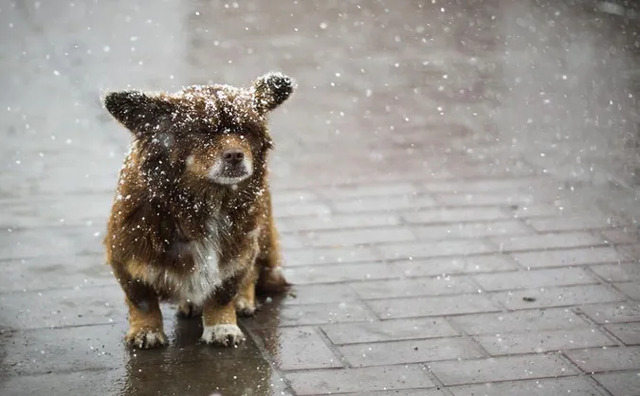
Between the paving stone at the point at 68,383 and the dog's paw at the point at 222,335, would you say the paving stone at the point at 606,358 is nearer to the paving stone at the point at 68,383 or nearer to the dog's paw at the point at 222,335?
the dog's paw at the point at 222,335

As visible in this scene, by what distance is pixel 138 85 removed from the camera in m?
9.80

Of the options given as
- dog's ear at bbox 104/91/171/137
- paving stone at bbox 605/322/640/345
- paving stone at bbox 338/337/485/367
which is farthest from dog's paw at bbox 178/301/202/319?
paving stone at bbox 605/322/640/345

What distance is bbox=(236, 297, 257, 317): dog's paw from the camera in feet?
17.7

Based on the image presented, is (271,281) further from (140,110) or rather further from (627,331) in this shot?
(627,331)

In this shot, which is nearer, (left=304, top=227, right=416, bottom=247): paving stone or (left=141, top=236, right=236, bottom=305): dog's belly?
(left=141, top=236, right=236, bottom=305): dog's belly

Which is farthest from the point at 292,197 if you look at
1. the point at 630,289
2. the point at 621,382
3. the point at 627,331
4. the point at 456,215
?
the point at 621,382

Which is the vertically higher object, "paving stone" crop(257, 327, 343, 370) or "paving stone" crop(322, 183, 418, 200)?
"paving stone" crop(257, 327, 343, 370)

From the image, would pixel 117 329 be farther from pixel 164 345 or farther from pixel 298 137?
pixel 298 137

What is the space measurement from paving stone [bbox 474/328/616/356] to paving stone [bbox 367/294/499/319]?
0.35 meters

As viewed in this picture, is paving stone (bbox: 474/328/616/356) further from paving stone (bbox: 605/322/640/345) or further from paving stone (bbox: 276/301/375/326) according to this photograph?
paving stone (bbox: 276/301/375/326)

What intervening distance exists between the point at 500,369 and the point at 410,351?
450 millimetres

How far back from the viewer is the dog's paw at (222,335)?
5.00m

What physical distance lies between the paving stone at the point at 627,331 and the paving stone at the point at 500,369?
0.42 metres

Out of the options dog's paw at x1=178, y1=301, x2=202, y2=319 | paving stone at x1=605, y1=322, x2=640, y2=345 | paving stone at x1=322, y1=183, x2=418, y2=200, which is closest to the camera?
paving stone at x1=605, y1=322, x2=640, y2=345
